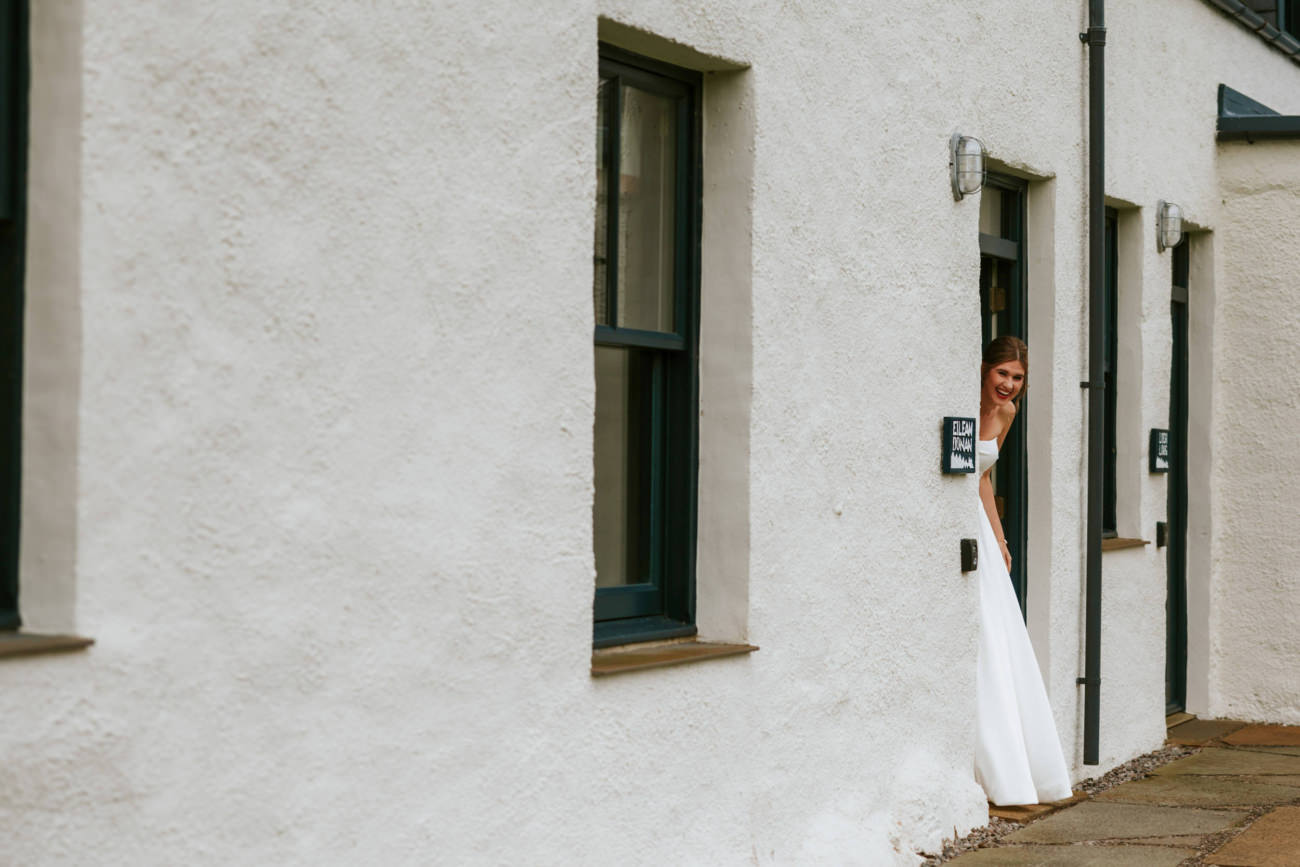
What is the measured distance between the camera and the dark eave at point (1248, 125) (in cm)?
956

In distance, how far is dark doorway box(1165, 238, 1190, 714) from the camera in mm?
9781


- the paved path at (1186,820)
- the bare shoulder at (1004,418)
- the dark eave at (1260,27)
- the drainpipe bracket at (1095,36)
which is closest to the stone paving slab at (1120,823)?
the paved path at (1186,820)

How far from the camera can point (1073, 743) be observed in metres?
7.91

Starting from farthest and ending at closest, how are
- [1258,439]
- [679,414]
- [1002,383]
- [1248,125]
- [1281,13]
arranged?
[1281,13] → [1258,439] → [1248,125] → [1002,383] → [679,414]

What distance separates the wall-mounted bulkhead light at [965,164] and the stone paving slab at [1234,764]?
338 centimetres

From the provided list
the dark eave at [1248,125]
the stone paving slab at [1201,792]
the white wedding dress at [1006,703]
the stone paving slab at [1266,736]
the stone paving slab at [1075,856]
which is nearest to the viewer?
the stone paving slab at [1075,856]

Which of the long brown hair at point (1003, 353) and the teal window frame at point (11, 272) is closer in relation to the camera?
the teal window frame at point (11, 272)

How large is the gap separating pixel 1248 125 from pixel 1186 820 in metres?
4.37

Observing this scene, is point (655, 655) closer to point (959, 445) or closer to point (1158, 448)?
point (959, 445)

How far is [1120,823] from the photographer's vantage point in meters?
6.97

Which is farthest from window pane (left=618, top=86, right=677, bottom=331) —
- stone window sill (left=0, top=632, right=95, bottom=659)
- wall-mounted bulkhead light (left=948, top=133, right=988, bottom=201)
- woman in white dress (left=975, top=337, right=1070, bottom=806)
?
woman in white dress (left=975, top=337, right=1070, bottom=806)

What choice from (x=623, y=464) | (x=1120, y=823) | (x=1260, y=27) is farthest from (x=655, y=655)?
(x=1260, y=27)

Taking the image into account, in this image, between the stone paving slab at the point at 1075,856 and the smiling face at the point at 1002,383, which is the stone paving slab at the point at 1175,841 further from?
the smiling face at the point at 1002,383

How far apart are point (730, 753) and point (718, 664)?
28 cm
